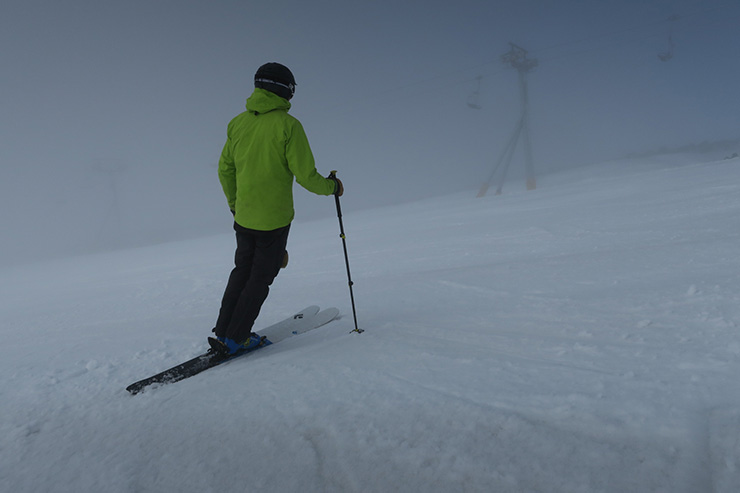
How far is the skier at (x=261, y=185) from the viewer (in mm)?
2807

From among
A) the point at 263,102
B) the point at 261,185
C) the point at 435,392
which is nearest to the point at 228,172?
the point at 261,185

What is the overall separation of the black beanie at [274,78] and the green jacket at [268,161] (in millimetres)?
45

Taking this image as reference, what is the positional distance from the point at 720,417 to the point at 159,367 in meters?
3.01

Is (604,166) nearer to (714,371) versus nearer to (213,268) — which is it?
(213,268)

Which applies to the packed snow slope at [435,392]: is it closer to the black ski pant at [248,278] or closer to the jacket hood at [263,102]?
the black ski pant at [248,278]

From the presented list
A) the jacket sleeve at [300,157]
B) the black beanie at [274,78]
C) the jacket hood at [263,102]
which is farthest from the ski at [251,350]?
the black beanie at [274,78]

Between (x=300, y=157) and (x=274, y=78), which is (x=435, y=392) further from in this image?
(x=274, y=78)

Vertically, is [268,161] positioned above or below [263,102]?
below

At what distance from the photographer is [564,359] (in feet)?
6.75

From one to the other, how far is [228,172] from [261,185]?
16.1 inches

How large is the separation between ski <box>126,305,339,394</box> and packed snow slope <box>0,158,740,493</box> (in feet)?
0.26

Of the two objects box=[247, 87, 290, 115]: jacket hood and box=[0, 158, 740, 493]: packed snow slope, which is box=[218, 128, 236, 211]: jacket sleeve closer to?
box=[247, 87, 290, 115]: jacket hood

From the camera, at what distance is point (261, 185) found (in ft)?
9.36

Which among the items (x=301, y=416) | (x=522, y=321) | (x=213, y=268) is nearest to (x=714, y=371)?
(x=522, y=321)
